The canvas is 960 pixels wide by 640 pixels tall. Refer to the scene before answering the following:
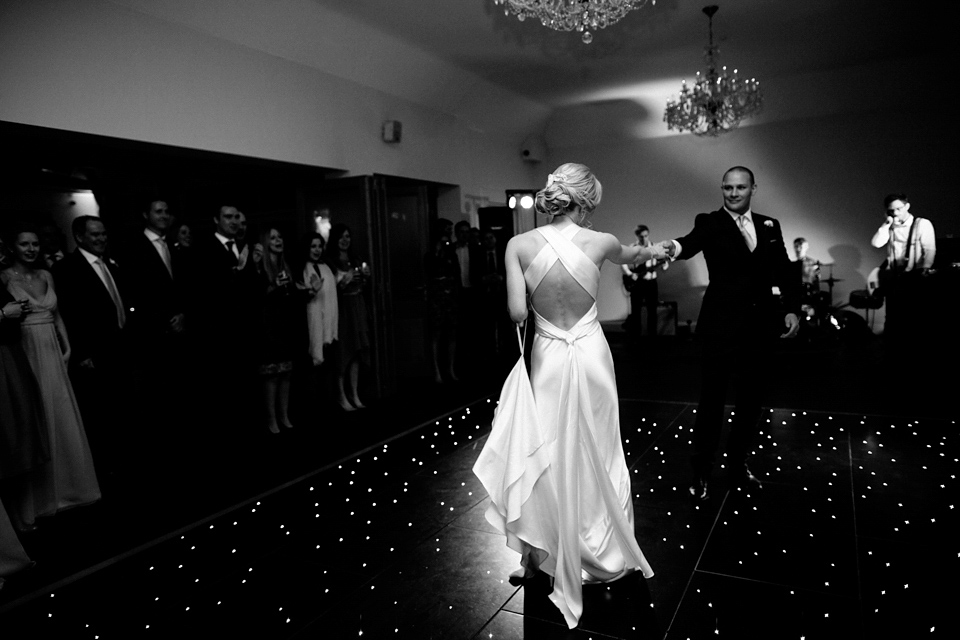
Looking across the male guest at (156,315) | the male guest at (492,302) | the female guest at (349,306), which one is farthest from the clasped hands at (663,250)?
the male guest at (492,302)

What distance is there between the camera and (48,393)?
3586mm

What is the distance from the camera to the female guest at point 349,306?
591 centimetres

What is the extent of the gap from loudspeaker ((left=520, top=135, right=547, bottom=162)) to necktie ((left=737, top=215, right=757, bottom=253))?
789cm

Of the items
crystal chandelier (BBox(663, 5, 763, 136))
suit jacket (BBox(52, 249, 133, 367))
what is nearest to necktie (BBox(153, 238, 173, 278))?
suit jacket (BBox(52, 249, 133, 367))

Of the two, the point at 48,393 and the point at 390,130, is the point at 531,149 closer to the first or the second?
the point at 390,130

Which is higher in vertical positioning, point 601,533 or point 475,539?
point 601,533

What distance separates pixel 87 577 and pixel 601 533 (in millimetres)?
2267

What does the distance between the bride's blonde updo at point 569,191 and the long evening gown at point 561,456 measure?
0.27 feet

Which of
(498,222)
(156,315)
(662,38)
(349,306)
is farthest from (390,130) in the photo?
(156,315)

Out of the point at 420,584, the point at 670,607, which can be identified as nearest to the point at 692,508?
the point at 670,607

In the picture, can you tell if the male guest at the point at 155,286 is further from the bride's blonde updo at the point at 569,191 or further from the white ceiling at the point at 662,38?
the bride's blonde updo at the point at 569,191

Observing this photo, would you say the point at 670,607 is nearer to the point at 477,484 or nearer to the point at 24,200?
the point at 477,484

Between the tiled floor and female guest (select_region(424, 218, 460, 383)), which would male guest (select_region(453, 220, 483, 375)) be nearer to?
female guest (select_region(424, 218, 460, 383))

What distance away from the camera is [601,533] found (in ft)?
8.04
